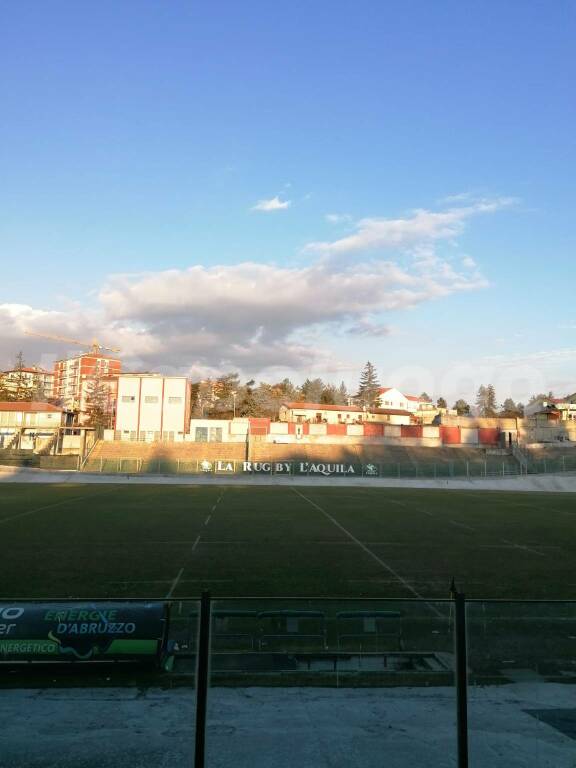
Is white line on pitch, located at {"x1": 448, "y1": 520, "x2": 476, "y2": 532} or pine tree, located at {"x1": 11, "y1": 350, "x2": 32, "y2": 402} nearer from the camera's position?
white line on pitch, located at {"x1": 448, "y1": 520, "x2": 476, "y2": 532}

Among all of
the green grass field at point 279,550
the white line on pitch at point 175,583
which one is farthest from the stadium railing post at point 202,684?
the green grass field at point 279,550

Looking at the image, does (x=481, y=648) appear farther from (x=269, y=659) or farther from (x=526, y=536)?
(x=526, y=536)

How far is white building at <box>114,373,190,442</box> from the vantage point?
93312 millimetres

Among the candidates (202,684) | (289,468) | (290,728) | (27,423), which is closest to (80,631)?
(290,728)

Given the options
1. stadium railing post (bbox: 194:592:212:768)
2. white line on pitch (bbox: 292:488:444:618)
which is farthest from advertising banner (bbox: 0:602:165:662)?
white line on pitch (bbox: 292:488:444:618)

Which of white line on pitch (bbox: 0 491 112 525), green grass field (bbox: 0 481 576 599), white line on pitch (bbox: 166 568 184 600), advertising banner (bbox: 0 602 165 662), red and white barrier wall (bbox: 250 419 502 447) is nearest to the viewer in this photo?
advertising banner (bbox: 0 602 165 662)

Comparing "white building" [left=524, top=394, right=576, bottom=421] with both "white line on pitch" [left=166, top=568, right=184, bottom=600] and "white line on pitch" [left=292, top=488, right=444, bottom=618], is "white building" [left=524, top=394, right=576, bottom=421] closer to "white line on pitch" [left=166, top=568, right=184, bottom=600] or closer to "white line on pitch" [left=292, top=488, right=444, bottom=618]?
"white line on pitch" [left=292, top=488, right=444, bottom=618]

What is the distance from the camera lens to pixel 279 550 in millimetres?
20859

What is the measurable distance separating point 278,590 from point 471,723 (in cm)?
810

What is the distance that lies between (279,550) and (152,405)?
251ft

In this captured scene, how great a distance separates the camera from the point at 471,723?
22.4 feet

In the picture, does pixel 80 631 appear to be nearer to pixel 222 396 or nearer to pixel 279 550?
pixel 279 550

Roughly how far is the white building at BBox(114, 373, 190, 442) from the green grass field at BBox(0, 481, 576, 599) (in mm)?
54337

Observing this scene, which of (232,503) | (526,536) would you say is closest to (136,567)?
(526,536)
